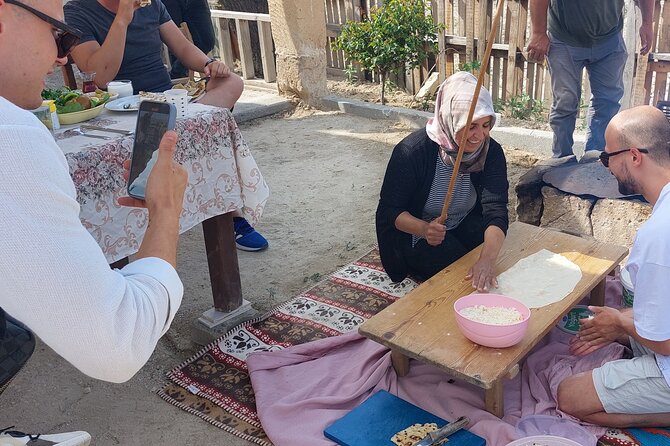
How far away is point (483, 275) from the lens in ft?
9.18

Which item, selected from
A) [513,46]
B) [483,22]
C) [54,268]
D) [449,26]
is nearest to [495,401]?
[54,268]

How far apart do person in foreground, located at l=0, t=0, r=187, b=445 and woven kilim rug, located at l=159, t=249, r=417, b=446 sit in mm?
1459

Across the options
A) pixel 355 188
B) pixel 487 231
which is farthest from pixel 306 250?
pixel 487 231

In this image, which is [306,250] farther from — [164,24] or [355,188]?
[164,24]

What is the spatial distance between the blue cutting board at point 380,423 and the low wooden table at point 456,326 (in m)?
0.18

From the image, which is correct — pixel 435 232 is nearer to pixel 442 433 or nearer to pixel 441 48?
pixel 442 433

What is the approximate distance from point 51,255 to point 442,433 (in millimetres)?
1658

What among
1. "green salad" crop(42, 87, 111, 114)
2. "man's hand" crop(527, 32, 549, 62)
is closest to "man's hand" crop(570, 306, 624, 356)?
"green salad" crop(42, 87, 111, 114)

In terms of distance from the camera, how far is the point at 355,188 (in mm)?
5223

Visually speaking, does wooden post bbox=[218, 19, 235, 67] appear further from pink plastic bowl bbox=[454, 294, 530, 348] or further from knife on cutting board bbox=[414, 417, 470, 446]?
knife on cutting board bbox=[414, 417, 470, 446]

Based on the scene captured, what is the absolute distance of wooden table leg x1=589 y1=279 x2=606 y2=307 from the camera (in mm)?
3141

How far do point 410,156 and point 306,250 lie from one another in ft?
4.06

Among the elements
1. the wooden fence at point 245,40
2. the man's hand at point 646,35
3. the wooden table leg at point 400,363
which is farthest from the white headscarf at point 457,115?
the wooden fence at point 245,40

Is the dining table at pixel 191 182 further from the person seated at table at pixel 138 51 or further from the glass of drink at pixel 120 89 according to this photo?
the person seated at table at pixel 138 51
